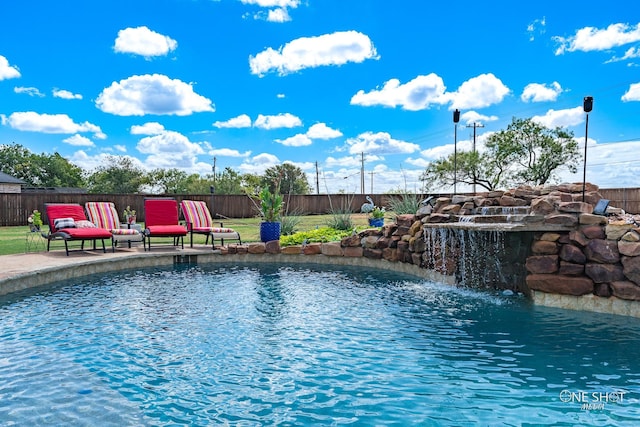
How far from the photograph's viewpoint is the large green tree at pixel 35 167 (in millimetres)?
39219

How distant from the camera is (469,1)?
9586mm

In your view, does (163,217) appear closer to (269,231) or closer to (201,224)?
(201,224)

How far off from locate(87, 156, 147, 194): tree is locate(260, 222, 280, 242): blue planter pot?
36.1 m

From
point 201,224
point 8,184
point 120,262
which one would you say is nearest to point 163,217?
point 201,224

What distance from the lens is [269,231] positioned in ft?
29.5

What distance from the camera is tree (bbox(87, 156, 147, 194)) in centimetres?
4134

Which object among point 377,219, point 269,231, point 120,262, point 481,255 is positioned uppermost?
point 377,219

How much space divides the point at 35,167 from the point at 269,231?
3925 cm

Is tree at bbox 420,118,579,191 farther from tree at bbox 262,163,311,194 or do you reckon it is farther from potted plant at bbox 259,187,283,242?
potted plant at bbox 259,187,283,242

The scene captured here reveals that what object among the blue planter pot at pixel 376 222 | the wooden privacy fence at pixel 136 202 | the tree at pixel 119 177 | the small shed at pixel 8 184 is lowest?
the blue planter pot at pixel 376 222

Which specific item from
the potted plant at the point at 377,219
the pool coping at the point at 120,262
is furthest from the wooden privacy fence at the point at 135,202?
the pool coping at the point at 120,262

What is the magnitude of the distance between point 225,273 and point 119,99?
47.0ft

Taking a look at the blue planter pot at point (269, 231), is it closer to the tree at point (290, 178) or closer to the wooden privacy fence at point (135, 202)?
the wooden privacy fence at point (135, 202)

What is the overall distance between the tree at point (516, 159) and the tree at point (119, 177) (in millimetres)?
26387
